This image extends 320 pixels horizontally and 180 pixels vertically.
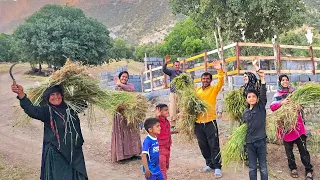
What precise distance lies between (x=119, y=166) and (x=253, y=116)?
2.55 meters

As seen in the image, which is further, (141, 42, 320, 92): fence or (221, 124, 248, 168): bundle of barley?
(141, 42, 320, 92): fence

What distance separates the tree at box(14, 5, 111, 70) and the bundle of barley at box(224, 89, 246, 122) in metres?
22.5

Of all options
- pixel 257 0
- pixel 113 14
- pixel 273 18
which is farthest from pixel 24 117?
pixel 113 14

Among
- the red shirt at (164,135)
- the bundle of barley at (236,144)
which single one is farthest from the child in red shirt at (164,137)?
the bundle of barley at (236,144)

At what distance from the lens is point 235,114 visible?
518 centimetres

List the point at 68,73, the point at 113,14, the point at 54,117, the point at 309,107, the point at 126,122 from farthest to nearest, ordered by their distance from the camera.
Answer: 1. the point at 113,14
2. the point at 126,122
3. the point at 309,107
4. the point at 68,73
5. the point at 54,117

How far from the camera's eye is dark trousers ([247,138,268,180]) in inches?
167

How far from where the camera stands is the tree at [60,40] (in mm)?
27266

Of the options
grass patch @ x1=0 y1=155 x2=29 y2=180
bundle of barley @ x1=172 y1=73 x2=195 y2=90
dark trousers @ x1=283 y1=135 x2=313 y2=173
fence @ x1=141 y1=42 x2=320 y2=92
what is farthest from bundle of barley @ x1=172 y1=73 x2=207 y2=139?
fence @ x1=141 y1=42 x2=320 y2=92

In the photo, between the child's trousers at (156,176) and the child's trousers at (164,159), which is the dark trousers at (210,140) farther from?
the child's trousers at (156,176)

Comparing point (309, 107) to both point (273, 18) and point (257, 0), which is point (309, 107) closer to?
point (257, 0)

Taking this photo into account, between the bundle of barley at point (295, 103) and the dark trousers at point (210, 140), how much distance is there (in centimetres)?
83

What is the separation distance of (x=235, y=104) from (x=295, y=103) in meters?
0.93

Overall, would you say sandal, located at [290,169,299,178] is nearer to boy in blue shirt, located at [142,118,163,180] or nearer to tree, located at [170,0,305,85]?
boy in blue shirt, located at [142,118,163,180]
